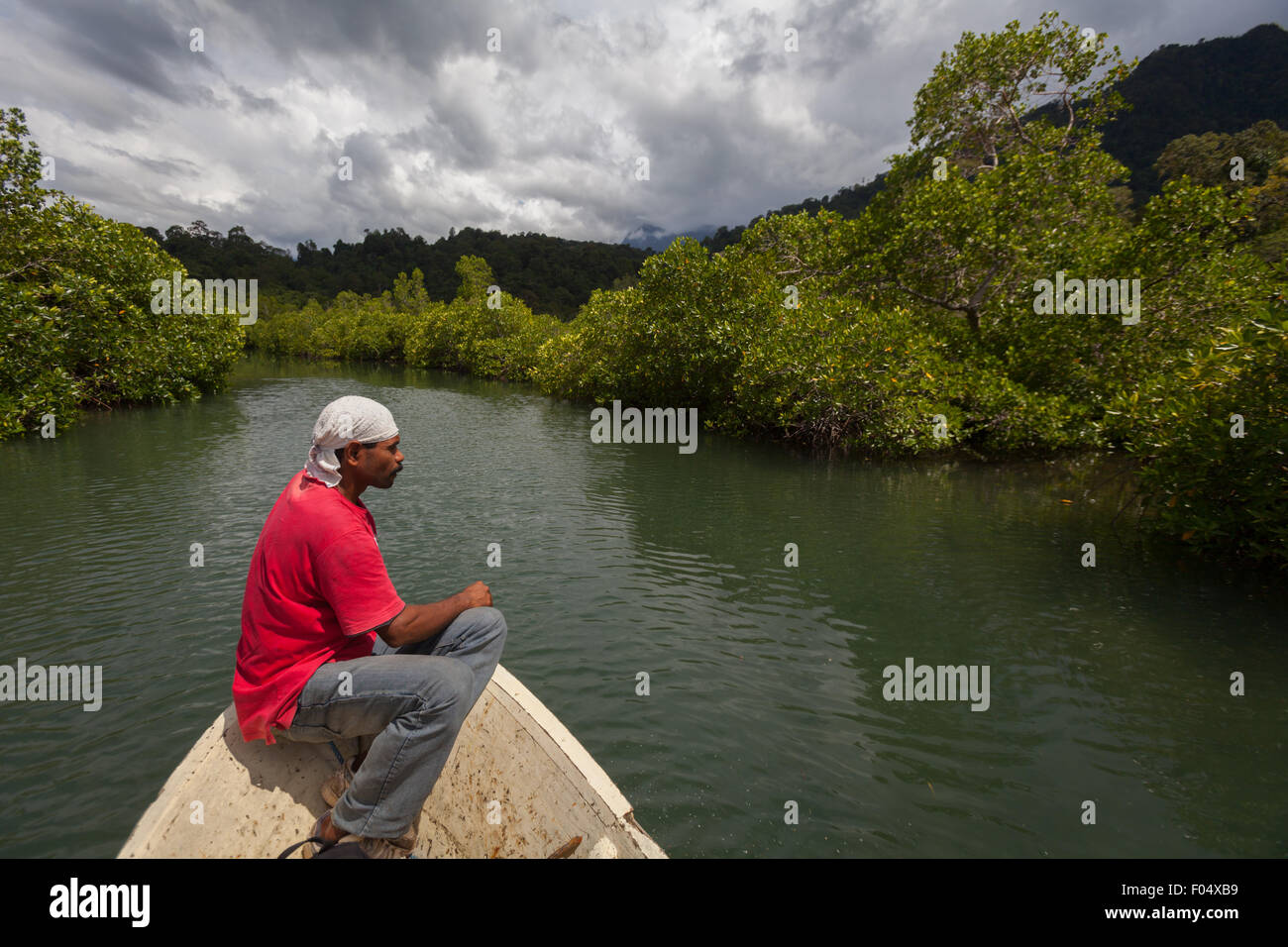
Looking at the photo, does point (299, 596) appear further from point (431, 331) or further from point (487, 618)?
point (431, 331)

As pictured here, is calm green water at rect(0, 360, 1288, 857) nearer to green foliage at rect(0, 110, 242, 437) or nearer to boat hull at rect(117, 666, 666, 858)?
boat hull at rect(117, 666, 666, 858)

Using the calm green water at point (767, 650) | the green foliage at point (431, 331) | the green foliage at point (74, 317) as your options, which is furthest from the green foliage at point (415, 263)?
the calm green water at point (767, 650)

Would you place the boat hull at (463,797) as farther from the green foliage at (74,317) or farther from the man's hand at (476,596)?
the green foliage at (74,317)

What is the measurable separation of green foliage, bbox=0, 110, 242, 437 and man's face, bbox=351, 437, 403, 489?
19.5m

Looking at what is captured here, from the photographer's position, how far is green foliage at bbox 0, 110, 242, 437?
52.1 ft

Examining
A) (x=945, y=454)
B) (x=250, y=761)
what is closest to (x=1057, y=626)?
(x=250, y=761)

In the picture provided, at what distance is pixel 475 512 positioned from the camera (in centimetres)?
1119

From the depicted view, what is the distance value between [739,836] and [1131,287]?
1740 cm

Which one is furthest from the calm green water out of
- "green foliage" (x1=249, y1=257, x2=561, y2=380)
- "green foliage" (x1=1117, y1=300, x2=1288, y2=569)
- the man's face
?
"green foliage" (x1=249, y1=257, x2=561, y2=380)

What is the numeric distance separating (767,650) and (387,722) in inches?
171

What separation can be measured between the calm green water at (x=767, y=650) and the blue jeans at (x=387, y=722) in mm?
1724

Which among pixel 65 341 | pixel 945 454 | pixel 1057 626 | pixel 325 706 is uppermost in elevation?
pixel 65 341

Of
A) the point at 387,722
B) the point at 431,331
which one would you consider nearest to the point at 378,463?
the point at 387,722
